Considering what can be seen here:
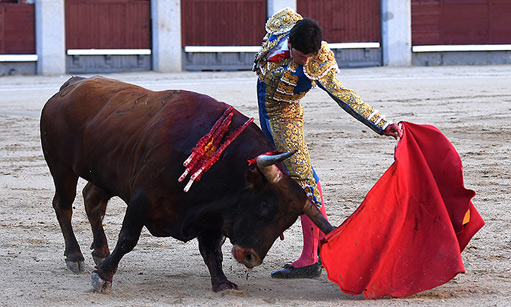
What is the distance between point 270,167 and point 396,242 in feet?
1.77

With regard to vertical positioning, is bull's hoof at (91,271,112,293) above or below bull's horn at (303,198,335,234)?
below

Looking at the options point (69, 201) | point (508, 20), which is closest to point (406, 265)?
point (69, 201)

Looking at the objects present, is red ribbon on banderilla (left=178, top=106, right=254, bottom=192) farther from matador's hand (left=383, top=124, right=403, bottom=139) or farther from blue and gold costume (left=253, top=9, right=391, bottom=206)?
matador's hand (left=383, top=124, right=403, bottom=139)

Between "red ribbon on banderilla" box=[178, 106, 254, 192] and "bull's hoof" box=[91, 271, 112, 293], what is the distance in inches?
19.1

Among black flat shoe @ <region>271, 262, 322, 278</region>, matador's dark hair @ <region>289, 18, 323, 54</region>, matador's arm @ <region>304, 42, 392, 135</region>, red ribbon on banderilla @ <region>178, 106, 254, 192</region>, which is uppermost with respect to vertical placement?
matador's dark hair @ <region>289, 18, 323, 54</region>

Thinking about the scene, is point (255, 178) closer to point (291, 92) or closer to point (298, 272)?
point (291, 92)

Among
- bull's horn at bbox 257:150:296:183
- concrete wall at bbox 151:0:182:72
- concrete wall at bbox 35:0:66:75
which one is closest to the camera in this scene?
bull's horn at bbox 257:150:296:183

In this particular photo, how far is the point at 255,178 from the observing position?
9.15 ft

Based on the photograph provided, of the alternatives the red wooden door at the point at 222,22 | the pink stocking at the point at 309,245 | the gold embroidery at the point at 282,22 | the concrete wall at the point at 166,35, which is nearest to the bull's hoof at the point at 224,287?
the pink stocking at the point at 309,245

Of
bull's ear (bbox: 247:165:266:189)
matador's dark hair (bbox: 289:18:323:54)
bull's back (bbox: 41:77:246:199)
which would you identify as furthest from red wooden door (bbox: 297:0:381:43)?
bull's ear (bbox: 247:165:266:189)

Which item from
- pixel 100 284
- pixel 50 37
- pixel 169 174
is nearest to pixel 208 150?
pixel 169 174

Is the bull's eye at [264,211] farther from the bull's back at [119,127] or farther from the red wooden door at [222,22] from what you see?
the red wooden door at [222,22]

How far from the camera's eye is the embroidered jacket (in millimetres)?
3031

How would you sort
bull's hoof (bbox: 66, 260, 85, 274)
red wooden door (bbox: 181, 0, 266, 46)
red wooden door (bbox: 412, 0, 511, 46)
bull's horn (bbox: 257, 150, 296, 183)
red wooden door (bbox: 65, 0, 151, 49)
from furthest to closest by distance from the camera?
red wooden door (bbox: 412, 0, 511, 46)
red wooden door (bbox: 181, 0, 266, 46)
red wooden door (bbox: 65, 0, 151, 49)
bull's hoof (bbox: 66, 260, 85, 274)
bull's horn (bbox: 257, 150, 296, 183)
